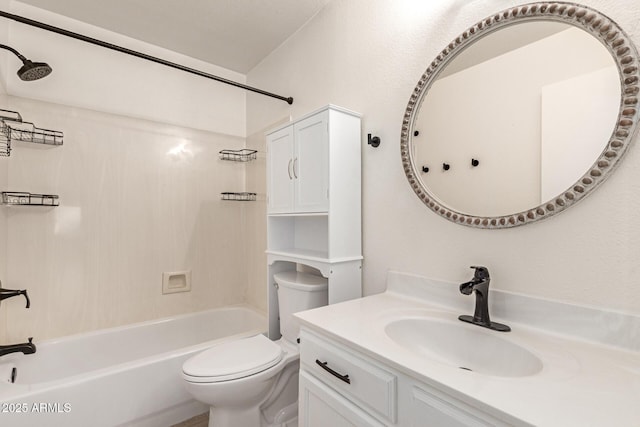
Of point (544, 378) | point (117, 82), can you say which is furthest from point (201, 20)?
point (544, 378)

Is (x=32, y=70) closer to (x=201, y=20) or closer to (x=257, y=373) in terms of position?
(x=201, y=20)

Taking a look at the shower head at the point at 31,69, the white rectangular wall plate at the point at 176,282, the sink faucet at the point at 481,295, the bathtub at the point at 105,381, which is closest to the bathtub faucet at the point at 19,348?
the bathtub at the point at 105,381

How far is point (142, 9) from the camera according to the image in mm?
1884

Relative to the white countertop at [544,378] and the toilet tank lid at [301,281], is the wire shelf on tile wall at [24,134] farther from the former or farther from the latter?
the white countertop at [544,378]

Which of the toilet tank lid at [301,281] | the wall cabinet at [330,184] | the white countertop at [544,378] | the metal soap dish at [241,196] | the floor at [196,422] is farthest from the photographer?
the metal soap dish at [241,196]

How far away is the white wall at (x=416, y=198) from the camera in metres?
0.84

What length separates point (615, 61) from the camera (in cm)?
84

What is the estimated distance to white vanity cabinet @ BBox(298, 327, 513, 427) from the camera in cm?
68

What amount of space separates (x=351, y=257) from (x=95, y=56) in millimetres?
2256

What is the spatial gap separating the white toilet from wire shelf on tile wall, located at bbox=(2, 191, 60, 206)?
1.37m

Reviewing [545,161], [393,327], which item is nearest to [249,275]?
[393,327]

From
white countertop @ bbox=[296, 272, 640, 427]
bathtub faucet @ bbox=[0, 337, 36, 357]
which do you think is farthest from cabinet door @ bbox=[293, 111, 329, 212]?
bathtub faucet @ bbox=[0, 337, 36, 357]

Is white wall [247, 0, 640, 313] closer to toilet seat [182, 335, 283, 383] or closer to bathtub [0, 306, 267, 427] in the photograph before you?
toilet seat [182, 335, 283, 383]

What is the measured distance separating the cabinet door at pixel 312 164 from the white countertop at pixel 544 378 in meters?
0.67
